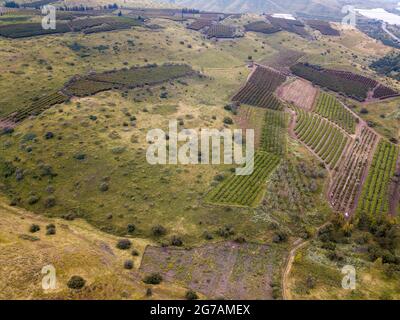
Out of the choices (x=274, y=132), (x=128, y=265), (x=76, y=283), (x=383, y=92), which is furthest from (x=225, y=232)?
(x=383, y=92)

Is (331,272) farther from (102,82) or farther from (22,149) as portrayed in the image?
(102,82)

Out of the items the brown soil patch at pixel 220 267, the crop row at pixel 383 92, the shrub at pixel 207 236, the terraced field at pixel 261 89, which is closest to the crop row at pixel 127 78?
the terraced field at pixel 261 89

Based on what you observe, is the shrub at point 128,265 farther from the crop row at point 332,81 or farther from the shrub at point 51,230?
the crop row at point 332,81

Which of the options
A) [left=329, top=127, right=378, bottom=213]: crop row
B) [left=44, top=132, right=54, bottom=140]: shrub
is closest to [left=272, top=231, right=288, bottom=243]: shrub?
[left=329, top=127, right=378, bottom=213]: crop row

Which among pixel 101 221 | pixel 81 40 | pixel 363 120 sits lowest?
pixel 101 221

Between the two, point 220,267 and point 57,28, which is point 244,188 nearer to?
point 220,267

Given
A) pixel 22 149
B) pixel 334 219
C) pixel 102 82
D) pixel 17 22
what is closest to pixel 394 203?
pixel 334 219

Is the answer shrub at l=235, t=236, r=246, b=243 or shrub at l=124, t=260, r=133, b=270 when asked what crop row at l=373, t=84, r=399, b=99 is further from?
shrub at l=124, t=260, r=133, b=270
